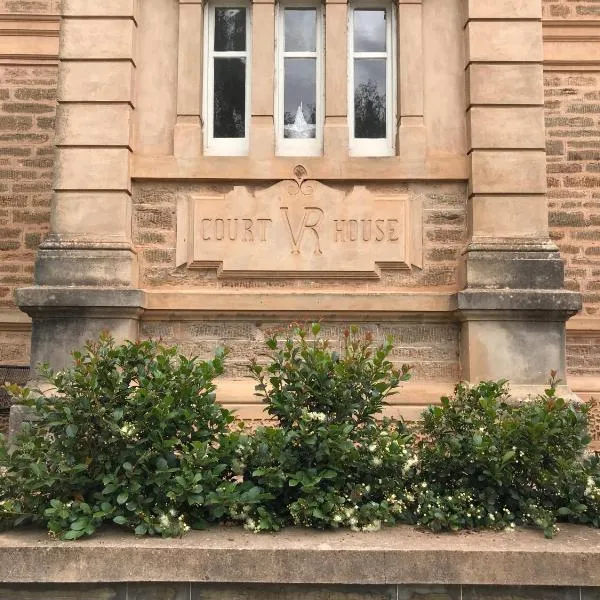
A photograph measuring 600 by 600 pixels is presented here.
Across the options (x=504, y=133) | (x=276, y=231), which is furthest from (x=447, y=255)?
(x=276, y=231)

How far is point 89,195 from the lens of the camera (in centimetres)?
605

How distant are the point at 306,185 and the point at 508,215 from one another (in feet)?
5.97

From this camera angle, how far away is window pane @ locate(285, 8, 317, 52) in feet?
21.4

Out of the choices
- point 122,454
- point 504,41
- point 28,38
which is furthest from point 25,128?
point 122,454

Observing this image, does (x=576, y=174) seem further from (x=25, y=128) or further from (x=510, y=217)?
(x=25, y=128)

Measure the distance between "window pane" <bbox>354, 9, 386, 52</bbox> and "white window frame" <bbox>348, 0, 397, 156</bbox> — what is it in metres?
0.05

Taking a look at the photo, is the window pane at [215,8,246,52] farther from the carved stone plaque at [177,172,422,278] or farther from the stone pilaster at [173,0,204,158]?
the carved stone plaque at [177,172,422,278]

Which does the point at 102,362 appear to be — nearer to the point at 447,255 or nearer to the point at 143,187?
the point at 143,187

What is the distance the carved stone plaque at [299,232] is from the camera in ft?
20.0

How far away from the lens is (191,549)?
3.51 meters

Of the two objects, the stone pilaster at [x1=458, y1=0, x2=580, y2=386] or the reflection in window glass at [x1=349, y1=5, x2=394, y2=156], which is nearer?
the stone pilaster at [x1=458, y1=0, x2=580, y2=386]

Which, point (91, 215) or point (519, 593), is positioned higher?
point (91, 215)

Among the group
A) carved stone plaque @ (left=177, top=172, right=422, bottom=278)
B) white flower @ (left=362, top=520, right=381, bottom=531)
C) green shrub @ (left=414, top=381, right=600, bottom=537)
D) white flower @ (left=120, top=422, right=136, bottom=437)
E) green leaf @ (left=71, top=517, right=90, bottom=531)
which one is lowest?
white flower @ (left=362, top=520, right=381, bottom=531)

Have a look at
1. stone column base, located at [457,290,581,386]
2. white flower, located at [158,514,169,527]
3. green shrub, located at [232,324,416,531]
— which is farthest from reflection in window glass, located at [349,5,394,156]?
white flower, located at [158,514,169,527]
